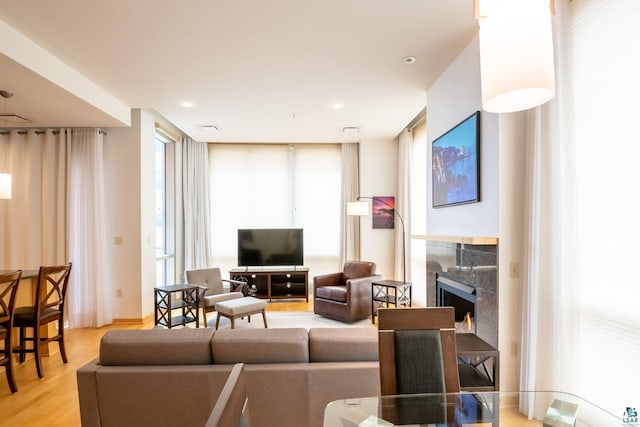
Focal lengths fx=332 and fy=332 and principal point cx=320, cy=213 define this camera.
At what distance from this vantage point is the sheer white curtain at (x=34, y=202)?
4.48 meters

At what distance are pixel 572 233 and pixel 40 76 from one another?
4.29m

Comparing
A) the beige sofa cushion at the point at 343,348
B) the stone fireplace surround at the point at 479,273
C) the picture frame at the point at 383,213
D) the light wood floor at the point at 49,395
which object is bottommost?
the light wood floor at the point at 49,395

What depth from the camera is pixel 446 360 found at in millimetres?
1546

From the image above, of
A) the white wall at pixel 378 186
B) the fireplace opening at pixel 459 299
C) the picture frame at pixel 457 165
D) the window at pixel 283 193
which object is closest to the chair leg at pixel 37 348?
the window at pixel 283 193

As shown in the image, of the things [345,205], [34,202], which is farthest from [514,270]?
[34,202]

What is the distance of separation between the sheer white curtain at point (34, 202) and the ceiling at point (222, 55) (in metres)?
0.39

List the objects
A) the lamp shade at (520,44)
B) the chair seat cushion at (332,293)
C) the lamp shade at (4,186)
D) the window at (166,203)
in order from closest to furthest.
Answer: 1. the lamp shade at (520,44)
2. the lamp shade at (4,186)
3. the chair seat cushion at (332,293)
4. the window at (166,203)

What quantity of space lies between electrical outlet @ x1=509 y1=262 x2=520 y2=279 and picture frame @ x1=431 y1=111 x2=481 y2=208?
0.58 metres

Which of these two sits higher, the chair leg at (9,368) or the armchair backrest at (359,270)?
the armchair backrest at (359,270)

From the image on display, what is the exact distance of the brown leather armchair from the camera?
4594mm

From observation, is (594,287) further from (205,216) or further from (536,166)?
(205,216)

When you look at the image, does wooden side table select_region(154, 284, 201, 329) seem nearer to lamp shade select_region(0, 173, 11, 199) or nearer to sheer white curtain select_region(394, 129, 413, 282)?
lamp shade select_region(0, 173, 11, 199)

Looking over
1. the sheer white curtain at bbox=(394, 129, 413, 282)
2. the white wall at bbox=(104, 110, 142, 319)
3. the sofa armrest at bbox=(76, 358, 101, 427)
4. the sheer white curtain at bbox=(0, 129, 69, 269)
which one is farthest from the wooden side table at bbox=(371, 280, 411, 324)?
the sheer white curtain at bbox=(0, 129, 69, 269)

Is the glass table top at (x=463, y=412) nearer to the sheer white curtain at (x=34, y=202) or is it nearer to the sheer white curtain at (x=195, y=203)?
the sheer white curtain at (x=34, y=202)
